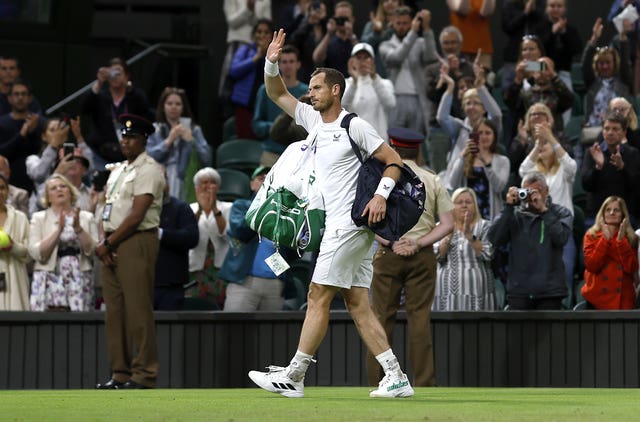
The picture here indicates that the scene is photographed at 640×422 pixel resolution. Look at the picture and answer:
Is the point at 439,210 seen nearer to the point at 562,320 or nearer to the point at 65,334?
the point at 562,320

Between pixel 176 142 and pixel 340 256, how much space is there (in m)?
7.36

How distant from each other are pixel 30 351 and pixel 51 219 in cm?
121

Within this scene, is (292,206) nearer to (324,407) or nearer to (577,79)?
(324,407)

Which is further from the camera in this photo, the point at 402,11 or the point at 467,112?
the point at 402,11

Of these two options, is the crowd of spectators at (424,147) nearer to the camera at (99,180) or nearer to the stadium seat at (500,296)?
the camera at (99,180)

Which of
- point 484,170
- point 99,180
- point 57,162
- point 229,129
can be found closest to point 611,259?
point 484,170

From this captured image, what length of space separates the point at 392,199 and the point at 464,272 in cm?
456

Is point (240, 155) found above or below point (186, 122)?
below

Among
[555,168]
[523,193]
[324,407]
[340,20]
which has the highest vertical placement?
[340,20]

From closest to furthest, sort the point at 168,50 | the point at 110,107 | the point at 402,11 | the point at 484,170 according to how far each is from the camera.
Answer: the point at 484,170, the point at 110,107, the point at 402,11, the point at 168,50

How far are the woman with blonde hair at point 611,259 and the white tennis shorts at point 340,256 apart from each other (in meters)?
4.50

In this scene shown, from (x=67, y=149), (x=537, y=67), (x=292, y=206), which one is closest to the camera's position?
(x=292, y=206)

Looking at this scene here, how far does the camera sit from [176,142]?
1673 cm

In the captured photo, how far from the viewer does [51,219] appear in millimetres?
14094
